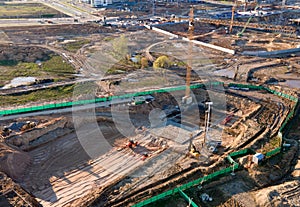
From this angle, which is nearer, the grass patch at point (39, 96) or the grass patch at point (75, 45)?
the grass patch at point (39, 96)

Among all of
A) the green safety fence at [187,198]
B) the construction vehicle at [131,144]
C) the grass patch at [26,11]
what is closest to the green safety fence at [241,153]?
the green safety fence at [187,198]

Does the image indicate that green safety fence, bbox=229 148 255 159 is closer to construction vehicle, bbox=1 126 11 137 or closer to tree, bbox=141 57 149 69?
construction vehicle, bbox=1 126 11 137

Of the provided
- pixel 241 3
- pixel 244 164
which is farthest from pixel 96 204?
pixel 241 3

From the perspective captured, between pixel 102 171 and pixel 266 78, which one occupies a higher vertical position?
pixel 266 78

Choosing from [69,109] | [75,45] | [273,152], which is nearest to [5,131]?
[69,109]

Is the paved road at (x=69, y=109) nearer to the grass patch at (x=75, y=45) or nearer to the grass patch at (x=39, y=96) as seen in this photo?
the grass patch at (x=39, y=96)

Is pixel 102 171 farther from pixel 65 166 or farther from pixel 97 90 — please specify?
pixel 97 90
